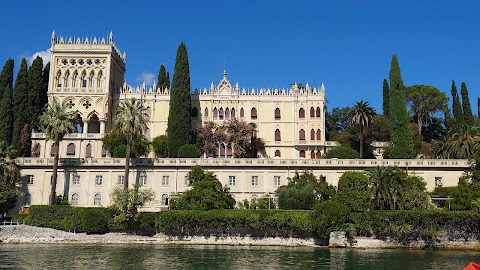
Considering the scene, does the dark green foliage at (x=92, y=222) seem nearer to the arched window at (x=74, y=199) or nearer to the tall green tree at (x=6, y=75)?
the arched window at (x=74, y=199)

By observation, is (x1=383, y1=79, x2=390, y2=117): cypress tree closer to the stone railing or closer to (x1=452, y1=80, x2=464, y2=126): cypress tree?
(x1=452, y1=80, x2=464, y2=126): cypress tree

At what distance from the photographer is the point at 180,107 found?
199ft

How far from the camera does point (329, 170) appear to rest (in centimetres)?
5228

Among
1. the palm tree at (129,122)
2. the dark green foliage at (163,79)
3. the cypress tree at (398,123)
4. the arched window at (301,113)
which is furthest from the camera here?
the dark green foliage at (163,79)

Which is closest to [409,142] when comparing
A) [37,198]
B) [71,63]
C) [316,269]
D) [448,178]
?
[448,178]

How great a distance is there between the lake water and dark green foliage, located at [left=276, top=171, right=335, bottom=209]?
5045mm

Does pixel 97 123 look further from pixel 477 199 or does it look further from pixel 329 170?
pixel 477 199

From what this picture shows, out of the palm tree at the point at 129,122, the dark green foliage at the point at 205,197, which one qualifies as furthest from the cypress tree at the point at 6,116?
the dark green foliage at the point at 205,197

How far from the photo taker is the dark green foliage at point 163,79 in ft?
246

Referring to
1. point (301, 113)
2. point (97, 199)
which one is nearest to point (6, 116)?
point (97, 199)

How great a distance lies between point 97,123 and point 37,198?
20.0 m

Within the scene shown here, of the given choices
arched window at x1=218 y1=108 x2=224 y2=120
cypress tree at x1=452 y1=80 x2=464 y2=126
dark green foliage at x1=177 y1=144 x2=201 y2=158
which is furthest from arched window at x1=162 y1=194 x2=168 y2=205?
cypress tree at x1=452 y1=80 x2=464 y2=126

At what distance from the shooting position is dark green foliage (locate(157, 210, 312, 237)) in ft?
138

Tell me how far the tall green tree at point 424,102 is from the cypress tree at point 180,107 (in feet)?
105
